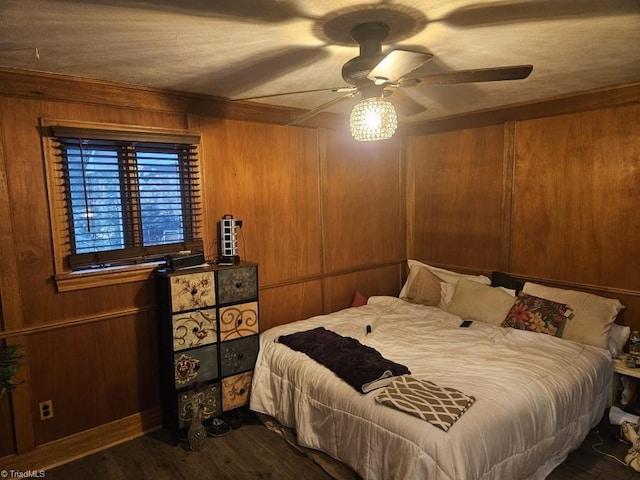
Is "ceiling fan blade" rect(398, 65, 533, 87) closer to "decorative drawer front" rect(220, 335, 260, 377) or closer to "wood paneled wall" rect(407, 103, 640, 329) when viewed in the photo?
"wood paneled wall" rect(407, 103, 640, 329)

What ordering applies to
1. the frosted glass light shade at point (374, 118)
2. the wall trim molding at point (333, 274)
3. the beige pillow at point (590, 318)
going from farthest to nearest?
1. the wall trim molding at point (333, 274)
2. the beige pillow at point (590, 318)
3. the frosted glass light shade at point (374, 118)

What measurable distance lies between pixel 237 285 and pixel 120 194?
1010 mm

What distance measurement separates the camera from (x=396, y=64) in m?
1.67


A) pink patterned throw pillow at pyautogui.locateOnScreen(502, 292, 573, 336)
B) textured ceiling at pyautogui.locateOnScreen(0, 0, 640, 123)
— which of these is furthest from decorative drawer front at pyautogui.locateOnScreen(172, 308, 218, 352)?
pink patterned throw pillow at pyautogui.locateOnScreen(502, 292, 573, 336)

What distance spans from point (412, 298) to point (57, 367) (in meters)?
2.94

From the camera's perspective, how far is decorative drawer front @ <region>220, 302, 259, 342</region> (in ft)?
9.32

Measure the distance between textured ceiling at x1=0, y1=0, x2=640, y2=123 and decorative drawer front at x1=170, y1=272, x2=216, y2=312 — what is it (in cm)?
128

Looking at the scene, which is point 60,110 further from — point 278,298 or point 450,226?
point 450,226

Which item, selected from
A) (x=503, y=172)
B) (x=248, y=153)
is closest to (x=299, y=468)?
(x=248, y=153)

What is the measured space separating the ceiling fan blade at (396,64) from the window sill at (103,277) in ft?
6.59

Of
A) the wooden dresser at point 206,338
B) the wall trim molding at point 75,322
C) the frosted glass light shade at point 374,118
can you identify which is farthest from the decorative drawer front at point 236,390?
the frosted glass light shade at point 374,118

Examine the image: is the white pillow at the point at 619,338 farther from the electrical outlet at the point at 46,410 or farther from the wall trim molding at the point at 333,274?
the electrical outlet at the point at 46,410

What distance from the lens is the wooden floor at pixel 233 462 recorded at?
239 cm

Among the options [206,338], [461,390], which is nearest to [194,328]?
[206,338]
